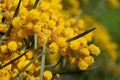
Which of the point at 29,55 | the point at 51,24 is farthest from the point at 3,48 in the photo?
the point at 51,24

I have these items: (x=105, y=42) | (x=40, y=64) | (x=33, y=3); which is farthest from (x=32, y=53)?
(x=105, y=42)

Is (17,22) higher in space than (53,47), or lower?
higher

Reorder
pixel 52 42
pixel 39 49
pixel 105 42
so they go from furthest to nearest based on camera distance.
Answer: pixel 105 42 < pixel 39 49 < pixel 52 42

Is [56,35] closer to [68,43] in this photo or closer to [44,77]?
[68,43]

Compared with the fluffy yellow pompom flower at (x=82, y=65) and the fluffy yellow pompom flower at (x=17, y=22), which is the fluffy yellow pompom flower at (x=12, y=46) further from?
the fluffy yellow pompom flower at (x=82, y=65)

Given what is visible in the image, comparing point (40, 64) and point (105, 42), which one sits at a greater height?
point (40, 64)

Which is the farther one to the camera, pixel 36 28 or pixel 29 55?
pixel 29 55

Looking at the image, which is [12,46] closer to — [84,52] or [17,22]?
[17,22]

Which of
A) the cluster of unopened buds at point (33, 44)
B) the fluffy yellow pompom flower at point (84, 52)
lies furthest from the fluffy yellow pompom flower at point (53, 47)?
the fluffy yellow pompom flower at point (84, 52)

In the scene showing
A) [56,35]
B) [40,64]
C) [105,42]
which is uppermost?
[56,35]
